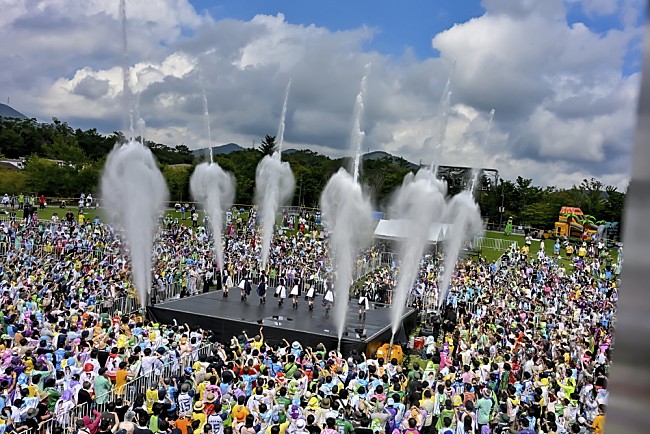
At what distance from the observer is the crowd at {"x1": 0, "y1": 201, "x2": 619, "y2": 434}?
10468 millimetres

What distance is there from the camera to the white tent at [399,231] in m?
39.5

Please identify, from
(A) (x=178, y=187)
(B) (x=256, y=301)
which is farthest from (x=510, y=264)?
(A) (x=178, y=187)

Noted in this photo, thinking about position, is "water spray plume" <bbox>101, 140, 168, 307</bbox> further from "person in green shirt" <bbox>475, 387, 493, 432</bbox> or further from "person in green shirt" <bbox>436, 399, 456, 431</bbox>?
"person in green shirt" <bbox>475, 387, 493, 432</bbox>

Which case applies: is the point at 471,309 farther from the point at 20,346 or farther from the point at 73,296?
the point at 20,346

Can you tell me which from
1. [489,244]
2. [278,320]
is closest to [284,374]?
[278,320]

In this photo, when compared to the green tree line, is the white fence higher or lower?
lower

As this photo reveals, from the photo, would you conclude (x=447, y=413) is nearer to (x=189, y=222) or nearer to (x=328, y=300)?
(x=328, y=300)

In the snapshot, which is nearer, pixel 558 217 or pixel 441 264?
pixel 441 264

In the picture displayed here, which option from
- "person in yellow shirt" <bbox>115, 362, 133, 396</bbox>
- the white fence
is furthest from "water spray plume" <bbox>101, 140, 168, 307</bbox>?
the white fence

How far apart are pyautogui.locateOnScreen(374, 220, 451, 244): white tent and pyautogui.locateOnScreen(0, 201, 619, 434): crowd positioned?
13169 millimetres

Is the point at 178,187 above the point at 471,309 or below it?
above

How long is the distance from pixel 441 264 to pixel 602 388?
23365 mm

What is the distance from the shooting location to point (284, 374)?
13312 mm

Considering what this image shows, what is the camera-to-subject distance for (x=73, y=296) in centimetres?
2184
